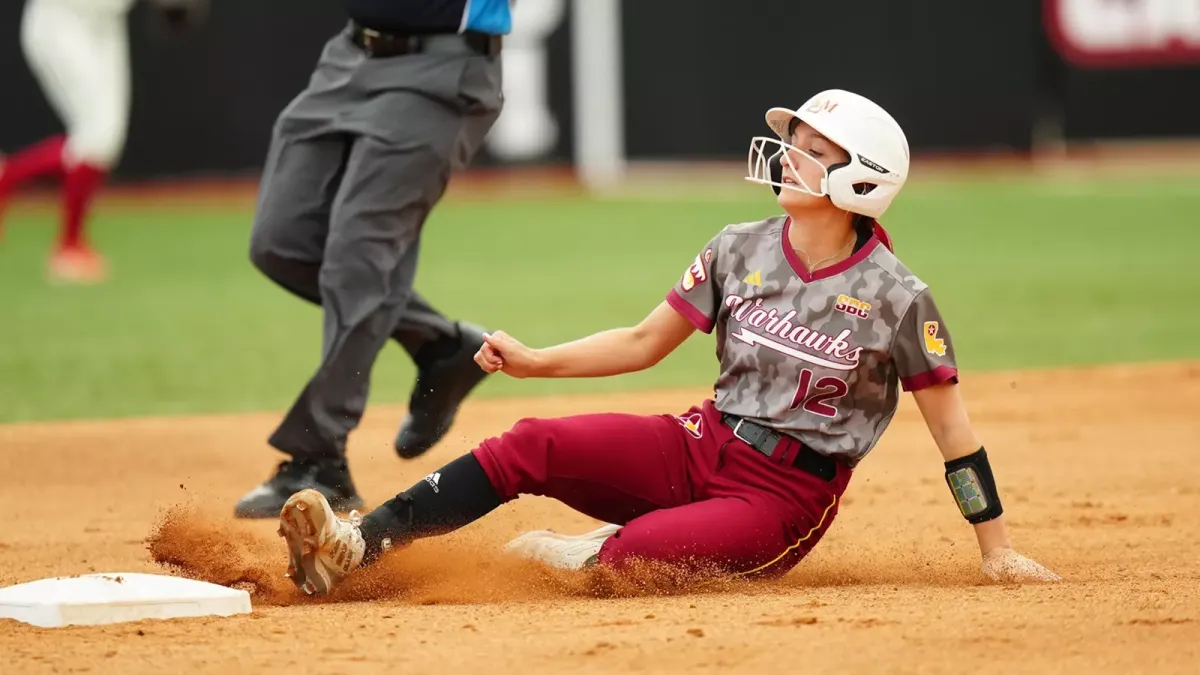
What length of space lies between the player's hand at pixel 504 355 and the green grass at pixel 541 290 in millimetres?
3567

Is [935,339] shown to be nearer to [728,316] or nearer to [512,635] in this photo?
[728,316]

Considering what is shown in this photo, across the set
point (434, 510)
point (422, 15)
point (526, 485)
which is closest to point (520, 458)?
point (526, 485)

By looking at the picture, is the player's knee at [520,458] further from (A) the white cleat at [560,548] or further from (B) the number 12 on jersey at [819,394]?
(B) the number 12 on jersey at [819,394]

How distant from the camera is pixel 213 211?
16969mm

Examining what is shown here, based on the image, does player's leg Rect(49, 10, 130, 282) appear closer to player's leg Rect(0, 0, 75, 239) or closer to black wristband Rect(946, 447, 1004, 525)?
player's leg Rect(0, 0, 75, 239)

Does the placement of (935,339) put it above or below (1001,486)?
above

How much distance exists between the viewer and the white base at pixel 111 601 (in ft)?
12.1

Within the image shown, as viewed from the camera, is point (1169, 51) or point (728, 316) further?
point (1169, 51)

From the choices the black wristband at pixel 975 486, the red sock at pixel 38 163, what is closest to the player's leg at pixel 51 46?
the red sock at pixel 38 163

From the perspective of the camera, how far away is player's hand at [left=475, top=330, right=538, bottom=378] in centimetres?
400

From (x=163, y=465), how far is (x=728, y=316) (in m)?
2.68

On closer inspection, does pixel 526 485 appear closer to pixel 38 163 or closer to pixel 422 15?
pixel 422 15

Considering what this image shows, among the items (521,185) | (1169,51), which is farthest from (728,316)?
(1169,51)

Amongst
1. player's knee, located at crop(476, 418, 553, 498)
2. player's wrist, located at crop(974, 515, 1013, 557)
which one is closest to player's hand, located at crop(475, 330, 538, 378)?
player's knee, located at crop(476, 418, 553, 498)
